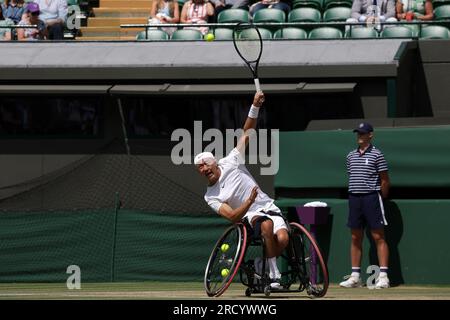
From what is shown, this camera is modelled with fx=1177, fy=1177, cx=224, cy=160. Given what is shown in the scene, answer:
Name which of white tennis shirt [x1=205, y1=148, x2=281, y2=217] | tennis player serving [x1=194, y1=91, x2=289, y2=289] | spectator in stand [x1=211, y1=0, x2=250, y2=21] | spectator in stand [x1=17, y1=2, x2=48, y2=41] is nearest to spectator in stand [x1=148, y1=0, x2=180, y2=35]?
spectator in stand [x1=211, y1=0, x2=250, y2=21]

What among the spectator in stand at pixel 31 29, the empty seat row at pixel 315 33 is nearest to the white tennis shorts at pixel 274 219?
the empty seat row at pixel 315 33

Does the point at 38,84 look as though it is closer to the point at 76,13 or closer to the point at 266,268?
the point at 76,13

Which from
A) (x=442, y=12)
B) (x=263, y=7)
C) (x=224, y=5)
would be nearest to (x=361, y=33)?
(x=442, y=12)

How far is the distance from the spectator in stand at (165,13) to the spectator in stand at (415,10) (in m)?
3.60

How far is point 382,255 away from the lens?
13547 millimetres

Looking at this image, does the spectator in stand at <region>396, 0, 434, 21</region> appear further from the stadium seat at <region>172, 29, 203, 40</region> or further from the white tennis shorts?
the white tennis shorts

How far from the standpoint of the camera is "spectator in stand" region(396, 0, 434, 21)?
58.5ft

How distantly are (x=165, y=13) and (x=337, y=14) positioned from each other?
2806mm

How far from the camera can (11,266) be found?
16156 millimetres

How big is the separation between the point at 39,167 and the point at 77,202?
1.29 metres

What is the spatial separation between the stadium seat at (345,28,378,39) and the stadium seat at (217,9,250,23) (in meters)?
1.83

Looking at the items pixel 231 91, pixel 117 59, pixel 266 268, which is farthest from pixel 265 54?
pixel 266 268

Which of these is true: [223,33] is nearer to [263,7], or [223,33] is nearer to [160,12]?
[263,7]

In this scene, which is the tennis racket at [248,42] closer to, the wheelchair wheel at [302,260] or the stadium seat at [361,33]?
the wheelchair wheel at [302,260]
